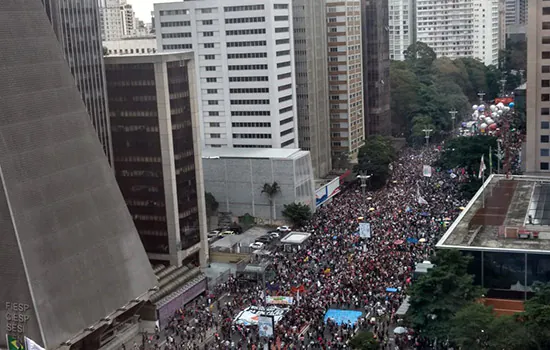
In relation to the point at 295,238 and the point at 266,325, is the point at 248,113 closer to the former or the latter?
the point at 295,238

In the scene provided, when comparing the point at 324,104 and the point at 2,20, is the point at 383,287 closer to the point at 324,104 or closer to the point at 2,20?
the point at 2,20

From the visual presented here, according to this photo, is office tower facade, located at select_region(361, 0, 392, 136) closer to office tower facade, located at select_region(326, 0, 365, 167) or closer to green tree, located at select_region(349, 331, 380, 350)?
office tower facade, located at select_region(326, 0, 365, 167)

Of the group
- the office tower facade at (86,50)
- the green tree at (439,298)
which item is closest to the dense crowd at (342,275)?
the green tree at (439,298)

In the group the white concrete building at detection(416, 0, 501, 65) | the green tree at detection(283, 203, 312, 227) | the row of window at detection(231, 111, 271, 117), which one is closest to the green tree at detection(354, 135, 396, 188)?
the row of window at detection(231, 111, 271, 117)

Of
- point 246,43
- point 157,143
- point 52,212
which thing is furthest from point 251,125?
point 52,212

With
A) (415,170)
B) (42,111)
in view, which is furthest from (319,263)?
(415,170)

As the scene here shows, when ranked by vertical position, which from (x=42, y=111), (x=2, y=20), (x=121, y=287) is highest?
(x=2, y=20)

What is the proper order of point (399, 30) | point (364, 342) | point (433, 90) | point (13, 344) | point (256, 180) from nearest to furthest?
point (13, 344) → point (364, 342) → point (256, 180) → point (433, 90) → point (399, 30)
